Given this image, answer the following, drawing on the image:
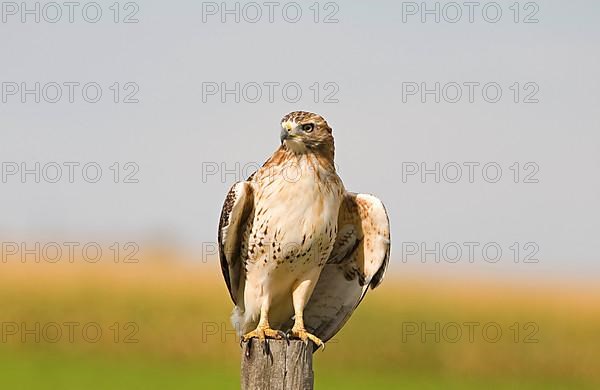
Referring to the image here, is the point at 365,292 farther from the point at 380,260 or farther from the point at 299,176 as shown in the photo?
the point at 299,176

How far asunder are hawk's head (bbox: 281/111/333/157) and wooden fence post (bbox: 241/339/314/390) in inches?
60.1

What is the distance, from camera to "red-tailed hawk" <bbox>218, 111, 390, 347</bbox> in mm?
6277

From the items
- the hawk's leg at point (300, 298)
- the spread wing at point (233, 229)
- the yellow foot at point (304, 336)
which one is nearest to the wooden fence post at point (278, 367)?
the yellow foot at point (304, 336)

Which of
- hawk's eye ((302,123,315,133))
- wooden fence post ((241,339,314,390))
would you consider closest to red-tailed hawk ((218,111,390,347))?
hawk's eye ((302,123,315,133))

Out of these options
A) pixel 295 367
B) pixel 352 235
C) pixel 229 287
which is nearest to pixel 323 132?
pixel 352 235

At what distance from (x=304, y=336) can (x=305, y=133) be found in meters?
1.41

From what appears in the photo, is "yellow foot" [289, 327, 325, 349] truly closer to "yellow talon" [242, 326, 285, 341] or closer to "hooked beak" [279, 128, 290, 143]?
"yellow talon" [242, 326, 285, 341]

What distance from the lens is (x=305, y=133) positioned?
6.29 meters

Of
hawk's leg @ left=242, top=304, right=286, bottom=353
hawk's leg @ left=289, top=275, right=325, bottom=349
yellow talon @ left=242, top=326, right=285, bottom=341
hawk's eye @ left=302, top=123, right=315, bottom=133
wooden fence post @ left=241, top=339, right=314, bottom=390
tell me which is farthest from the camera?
hawk's leg @ left=289, top=275, right=325, bottom=349

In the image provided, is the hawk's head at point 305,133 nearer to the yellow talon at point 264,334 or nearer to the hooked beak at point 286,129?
the hooked beak at point 286,129

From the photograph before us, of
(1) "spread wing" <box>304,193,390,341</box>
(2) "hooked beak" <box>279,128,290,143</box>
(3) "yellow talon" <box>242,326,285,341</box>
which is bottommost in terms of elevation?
(3) "yellow talon" <box>242,326,285,341</box>

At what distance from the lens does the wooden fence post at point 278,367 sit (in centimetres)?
522

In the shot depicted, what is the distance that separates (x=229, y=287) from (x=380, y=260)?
3.78 ft

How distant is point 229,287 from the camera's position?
6793 mm
